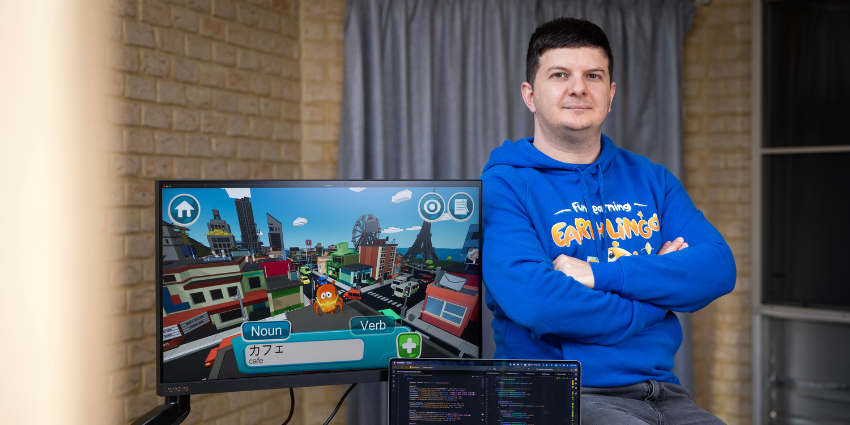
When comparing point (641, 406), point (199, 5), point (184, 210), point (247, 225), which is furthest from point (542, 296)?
point (199, 5)

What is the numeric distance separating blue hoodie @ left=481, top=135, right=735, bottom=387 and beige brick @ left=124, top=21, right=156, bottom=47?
1.31m

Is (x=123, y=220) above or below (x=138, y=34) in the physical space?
below

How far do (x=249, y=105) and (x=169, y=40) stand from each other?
0.40m

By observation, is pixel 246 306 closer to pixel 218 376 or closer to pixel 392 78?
pixel 218 376

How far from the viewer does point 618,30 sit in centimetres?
247

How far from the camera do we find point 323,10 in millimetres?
2389

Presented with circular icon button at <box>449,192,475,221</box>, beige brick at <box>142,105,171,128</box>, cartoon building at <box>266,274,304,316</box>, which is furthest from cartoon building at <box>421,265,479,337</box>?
beige brick at <box>142,105,171,128</box>

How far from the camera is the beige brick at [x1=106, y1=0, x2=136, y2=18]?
174cm

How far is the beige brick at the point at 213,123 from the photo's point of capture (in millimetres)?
→ 2049

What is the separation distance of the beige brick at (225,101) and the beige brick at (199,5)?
319 mm

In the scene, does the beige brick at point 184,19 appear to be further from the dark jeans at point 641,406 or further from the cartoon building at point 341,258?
the dark jeans at point 641,406

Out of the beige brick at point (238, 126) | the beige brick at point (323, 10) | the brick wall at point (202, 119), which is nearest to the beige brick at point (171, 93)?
the brick wall at point (202, 119)

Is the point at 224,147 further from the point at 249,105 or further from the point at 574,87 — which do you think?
the point at 574,87

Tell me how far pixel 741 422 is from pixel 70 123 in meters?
3.19
